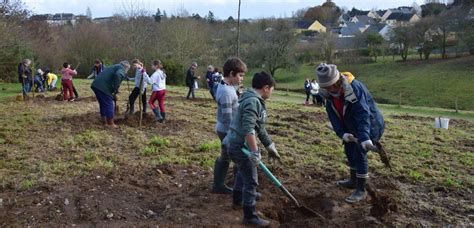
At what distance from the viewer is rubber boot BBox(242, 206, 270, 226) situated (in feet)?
16.2

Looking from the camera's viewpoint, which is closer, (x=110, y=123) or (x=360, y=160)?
(x=360, y=160)

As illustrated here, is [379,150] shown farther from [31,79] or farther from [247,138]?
[31,79]

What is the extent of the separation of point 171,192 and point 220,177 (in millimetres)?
658

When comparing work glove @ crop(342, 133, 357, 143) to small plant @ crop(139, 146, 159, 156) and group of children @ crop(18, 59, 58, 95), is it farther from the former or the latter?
group of children @ crop(18, 59, 58, 95)

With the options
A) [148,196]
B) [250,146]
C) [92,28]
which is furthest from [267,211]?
[92,28]

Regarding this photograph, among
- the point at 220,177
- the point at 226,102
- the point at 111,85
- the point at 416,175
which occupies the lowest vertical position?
the point at 416,175

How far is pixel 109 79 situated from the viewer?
10133mm

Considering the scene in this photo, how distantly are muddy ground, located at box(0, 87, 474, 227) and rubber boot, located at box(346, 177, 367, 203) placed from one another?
9 centimetres

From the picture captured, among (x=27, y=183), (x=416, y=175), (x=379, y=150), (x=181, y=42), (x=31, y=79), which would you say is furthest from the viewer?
(x=181, y=42)

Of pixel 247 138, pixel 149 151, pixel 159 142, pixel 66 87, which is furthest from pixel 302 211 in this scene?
pixel 66 87

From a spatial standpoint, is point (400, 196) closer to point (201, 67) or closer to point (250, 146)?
point (250, 146)

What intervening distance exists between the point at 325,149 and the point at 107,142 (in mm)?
4002

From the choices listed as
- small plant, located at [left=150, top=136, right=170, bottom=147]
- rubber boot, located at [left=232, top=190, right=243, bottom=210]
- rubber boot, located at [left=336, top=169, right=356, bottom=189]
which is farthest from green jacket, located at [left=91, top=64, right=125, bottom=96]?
rubber boot, located at [left=336, top=169, right=356, bottom=189]

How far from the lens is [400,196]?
6.12 meters
